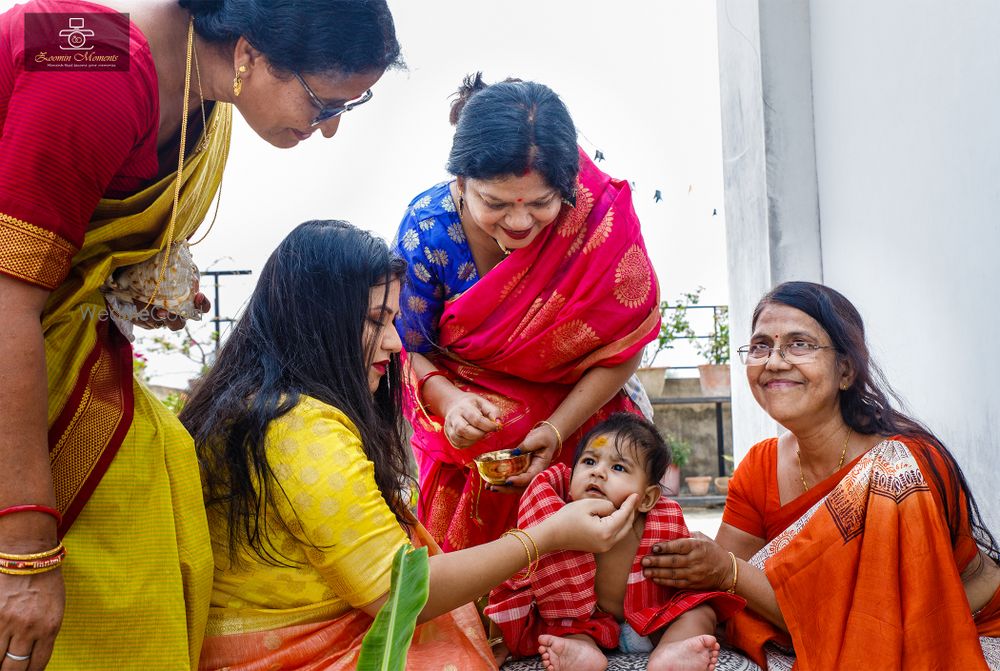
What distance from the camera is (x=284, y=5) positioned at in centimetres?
178

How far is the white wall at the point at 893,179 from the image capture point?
331cm

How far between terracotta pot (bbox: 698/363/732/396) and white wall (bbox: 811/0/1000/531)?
5.44 metres

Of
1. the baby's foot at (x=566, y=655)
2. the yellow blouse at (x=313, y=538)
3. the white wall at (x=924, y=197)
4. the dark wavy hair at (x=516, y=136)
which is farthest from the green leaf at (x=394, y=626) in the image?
the white wall at (x=924, y=197)

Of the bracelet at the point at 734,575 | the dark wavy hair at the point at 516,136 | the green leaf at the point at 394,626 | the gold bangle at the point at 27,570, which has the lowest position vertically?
the bracelet at the point at 734,575

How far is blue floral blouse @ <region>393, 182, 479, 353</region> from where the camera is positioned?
3.11 m

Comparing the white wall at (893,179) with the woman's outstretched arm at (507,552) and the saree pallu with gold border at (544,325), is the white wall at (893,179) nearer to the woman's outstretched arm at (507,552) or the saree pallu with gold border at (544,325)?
the saree pallu with gold border at (544,325)

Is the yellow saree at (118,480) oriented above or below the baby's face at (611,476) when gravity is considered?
above

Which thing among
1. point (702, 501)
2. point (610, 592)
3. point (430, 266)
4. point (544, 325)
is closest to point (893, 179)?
point (544, 325)

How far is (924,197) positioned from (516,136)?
193 cm

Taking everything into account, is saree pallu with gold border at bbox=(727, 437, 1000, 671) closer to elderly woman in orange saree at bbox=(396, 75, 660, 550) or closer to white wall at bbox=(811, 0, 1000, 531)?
elderly woman in orange saree at bbox=(396, 75, 660, 550)

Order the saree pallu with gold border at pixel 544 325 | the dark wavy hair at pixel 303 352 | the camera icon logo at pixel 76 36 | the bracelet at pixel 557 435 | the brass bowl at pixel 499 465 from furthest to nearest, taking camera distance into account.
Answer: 1. the saree pallu with gold border at pixel 544 325
2. the bracelet at pixel 557 435
3. the brass bowl at pixel 499 465
4. the dark wavy hair at pixel 303 352
5. the camera icon logo at pixel 76 36

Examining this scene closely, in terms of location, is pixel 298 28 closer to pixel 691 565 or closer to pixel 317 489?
pixel 317 489

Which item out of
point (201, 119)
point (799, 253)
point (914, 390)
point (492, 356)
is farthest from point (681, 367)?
point (201, 119)

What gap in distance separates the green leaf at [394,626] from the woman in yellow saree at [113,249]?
86 cm
